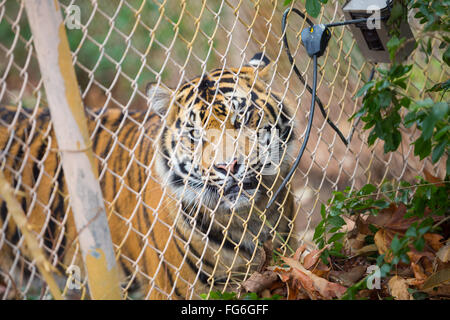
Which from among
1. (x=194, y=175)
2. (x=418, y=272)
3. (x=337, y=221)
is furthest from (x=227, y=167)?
(x=418, y=272)

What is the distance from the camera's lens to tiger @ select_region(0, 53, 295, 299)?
6.80 ft

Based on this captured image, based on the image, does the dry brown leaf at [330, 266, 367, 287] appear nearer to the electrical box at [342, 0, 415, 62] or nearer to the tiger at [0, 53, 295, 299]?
the tiger at [0, 53, 295, 299]

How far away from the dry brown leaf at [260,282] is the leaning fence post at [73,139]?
2.01 ft

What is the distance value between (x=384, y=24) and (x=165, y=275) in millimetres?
1520

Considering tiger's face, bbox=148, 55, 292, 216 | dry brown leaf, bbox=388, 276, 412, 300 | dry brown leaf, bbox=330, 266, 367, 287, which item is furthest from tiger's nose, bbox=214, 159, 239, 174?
dry brown leaf, bbox=388, 276, 412, 300

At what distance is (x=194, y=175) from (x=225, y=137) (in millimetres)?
308

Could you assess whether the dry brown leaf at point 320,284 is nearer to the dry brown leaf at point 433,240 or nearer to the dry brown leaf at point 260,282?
the dry brown leaf at point 260,282

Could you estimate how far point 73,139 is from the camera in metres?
1.20

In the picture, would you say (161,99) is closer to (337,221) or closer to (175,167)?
(175,167)

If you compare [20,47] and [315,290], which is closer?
[315,290]

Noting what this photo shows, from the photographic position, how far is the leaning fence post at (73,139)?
117 centimetres

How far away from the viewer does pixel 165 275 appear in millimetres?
2391

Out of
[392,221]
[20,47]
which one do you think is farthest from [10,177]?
[392,221]
